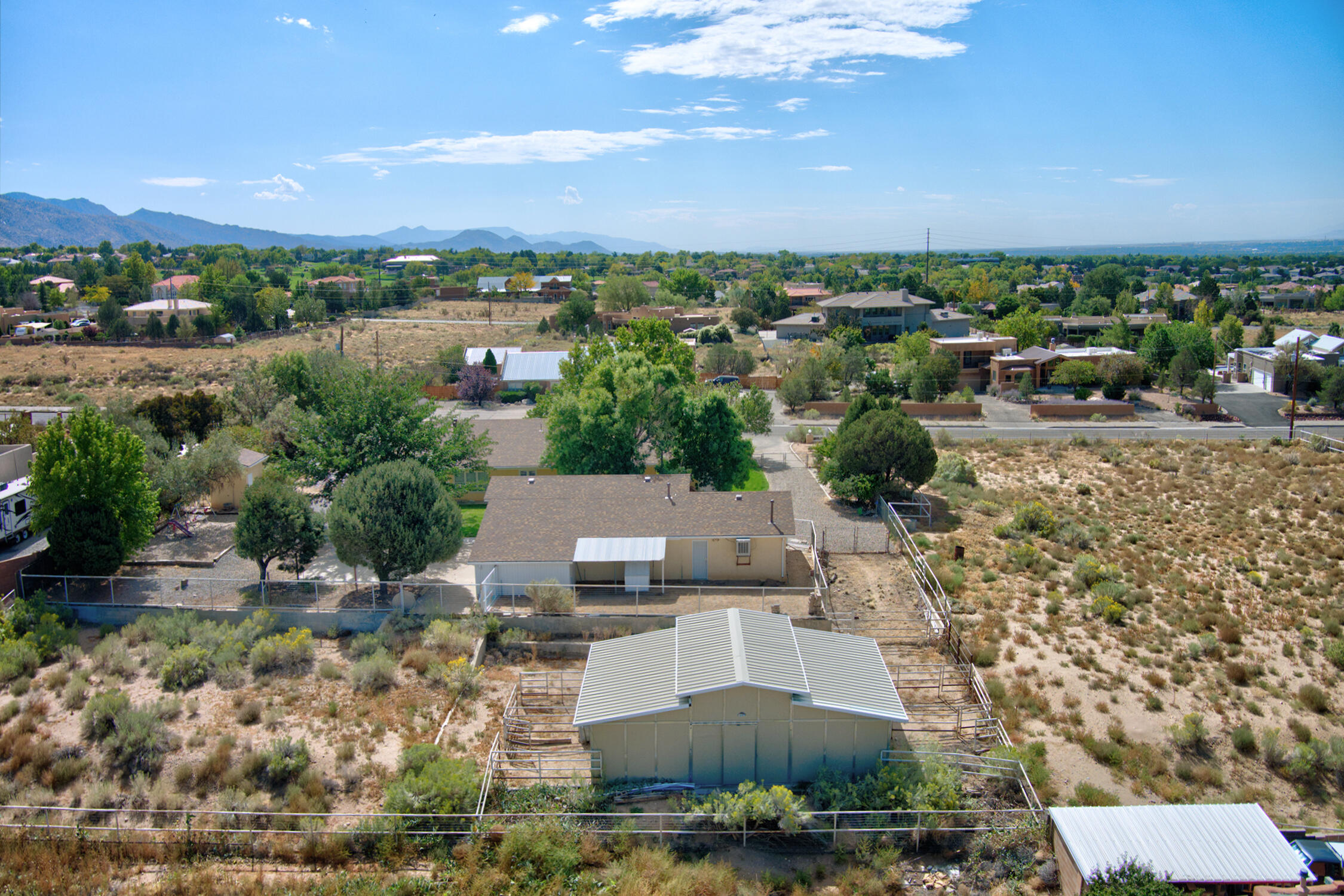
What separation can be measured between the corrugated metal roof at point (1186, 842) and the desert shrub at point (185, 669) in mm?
20232

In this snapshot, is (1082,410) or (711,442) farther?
(1082,410)

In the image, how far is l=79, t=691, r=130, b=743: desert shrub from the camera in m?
18.6

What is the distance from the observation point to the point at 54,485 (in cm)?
2602

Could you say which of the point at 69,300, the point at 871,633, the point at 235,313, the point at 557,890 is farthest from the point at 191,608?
the point at 69,300

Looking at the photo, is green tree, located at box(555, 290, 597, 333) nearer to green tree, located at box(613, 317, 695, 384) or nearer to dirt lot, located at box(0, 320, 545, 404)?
dirt lot, located at box(0, 320, 545, 404)

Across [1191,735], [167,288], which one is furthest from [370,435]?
[167,288]

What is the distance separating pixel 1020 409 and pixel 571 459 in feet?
135

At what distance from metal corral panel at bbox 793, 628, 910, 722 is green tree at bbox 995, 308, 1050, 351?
63.7 metres

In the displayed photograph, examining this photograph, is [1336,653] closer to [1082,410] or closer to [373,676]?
[373,676]

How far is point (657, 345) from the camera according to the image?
47781 millimetres

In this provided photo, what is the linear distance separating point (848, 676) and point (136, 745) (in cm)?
1543

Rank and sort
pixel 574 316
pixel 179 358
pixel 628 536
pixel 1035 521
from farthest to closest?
pixel 574 316 → pixel 179 358 → pixel 1035 521 → pixel 628 536

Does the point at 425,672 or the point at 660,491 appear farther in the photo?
the point at 660,491

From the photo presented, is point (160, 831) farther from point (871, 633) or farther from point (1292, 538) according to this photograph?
point (1292, 538)
